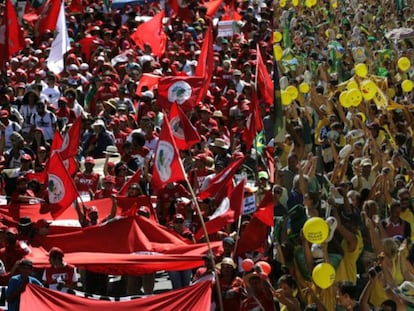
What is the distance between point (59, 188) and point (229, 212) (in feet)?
6.04

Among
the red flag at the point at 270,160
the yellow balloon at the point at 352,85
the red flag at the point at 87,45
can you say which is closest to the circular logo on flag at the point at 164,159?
the red flag at the point at 270,160

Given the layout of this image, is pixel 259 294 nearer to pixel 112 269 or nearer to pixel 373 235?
pixel 373 235

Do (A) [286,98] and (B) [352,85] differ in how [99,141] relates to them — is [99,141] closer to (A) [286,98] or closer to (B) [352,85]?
(A) [286,98]

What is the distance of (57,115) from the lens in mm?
18969

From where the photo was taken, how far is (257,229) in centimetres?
1312

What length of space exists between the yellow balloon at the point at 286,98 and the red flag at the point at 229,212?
3714 millimetres

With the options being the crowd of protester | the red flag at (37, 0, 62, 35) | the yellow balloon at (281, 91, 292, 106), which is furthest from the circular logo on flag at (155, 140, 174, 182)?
the red flag at (37, 0, 62, 35)

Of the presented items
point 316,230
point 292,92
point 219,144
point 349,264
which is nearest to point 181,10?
point 292,92

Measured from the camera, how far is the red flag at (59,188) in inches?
571

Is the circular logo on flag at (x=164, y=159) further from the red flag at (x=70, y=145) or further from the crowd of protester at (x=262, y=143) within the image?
the red flag at (x=70, y=145)

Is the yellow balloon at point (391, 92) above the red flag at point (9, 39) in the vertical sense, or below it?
below

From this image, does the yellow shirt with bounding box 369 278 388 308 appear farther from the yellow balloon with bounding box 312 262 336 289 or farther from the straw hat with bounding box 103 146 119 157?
the straw hat with bounding box 103 146 119 157

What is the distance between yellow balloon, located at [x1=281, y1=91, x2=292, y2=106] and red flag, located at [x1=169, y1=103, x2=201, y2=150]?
1.86 metres

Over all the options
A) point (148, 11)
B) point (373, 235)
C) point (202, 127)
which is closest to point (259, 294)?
point (373, 235)
